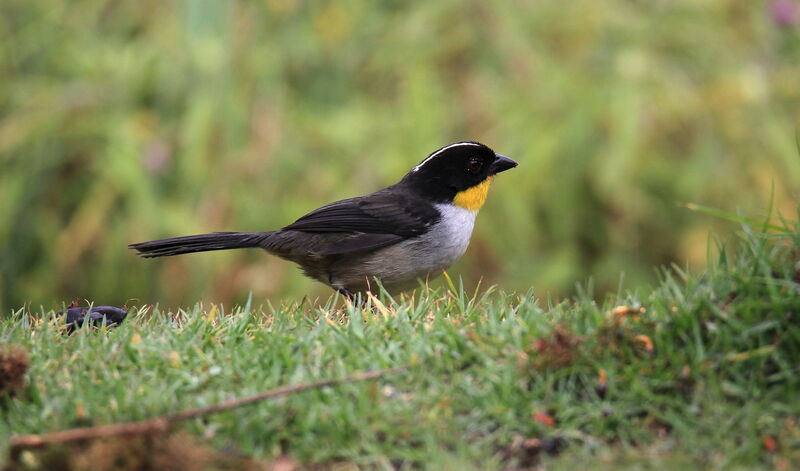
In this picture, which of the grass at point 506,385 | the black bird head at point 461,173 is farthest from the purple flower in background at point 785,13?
the grass at point 506,385

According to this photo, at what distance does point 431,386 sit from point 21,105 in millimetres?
6595

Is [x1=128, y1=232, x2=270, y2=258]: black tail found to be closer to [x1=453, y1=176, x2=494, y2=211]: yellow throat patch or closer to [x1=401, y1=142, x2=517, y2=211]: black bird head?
[x1=401, y1=142, x2=517, y2=211]: black bird head

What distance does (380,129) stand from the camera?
28.9ft

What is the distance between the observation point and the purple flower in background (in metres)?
8.77

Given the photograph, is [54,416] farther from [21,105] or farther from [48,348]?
[21,105]

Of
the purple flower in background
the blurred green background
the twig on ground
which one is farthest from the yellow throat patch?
the purple flower in background

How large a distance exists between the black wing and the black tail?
9.9 inches

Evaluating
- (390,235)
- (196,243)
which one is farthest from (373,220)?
(196,243)

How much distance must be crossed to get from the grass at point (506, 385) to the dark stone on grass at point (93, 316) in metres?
0.49

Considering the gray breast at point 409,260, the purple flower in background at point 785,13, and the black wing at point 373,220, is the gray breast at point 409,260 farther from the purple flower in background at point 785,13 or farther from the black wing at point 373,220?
the purple flower in background at point 785,13

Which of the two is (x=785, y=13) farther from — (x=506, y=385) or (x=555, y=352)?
(x=506, y=385)

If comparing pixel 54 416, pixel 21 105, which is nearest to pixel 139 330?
pixel 54 416

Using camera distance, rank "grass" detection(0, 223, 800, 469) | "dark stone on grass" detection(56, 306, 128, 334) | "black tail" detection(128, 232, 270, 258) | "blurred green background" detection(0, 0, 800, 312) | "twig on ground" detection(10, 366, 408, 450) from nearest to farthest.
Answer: "twig on ground" detection(10, 366, 408, 450) → "grass" detection(0, 223, 800, 469) → "dark stone on grass" detection(56, 306, 128, 334) → "black tail" detection(128, 232, 270, 258) → "blurred green background" detection(0, 0, 800, 312)

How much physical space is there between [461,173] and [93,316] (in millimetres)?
2535
